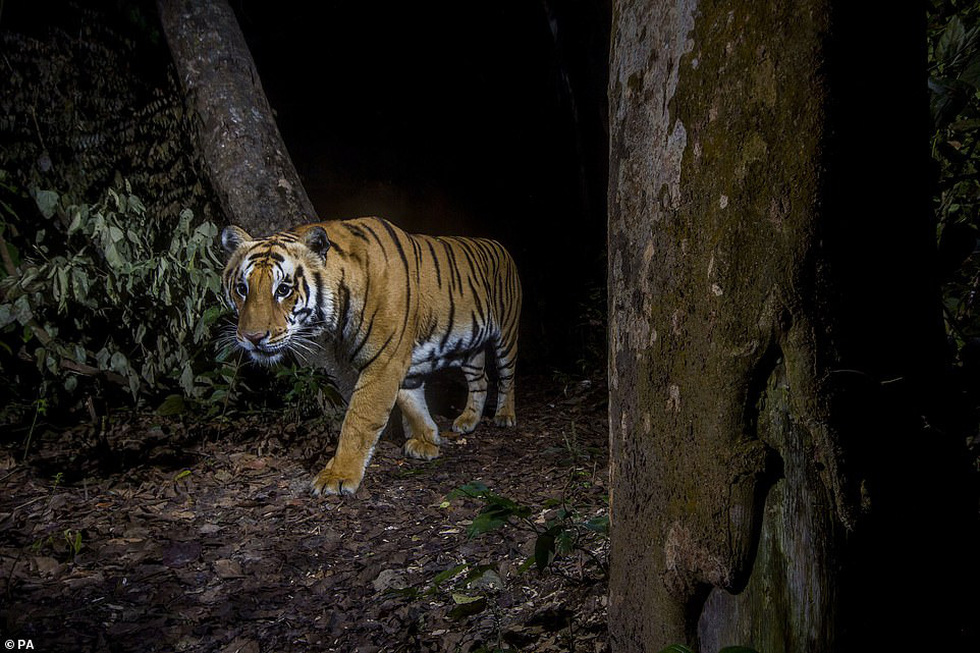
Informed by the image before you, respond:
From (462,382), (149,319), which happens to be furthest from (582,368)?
(149,319)

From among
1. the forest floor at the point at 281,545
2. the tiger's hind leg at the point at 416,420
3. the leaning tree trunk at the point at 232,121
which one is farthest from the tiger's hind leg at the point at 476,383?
the leaning tree trunk at the point at 232,121

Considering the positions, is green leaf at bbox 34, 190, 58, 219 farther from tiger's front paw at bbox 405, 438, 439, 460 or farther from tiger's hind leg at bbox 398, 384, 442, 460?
tiger's front paw at bbox 405, 438, 439, 460

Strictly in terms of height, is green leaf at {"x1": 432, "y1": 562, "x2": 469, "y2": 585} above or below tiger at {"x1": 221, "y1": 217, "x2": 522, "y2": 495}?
below

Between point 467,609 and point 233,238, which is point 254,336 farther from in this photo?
point 467,609

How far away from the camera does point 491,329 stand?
4934 mm

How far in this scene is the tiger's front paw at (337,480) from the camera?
3238 mm

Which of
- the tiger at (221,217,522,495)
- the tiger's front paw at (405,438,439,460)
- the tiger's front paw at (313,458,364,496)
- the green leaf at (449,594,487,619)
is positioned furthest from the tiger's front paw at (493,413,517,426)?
the green leaf at (449,594,487,619)

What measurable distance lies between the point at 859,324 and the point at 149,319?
4.09 m

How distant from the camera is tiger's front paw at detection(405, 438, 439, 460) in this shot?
3850mm

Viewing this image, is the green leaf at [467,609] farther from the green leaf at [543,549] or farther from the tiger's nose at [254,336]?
the tiger's nose at [254,336]

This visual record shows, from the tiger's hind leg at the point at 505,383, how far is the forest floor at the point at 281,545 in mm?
409

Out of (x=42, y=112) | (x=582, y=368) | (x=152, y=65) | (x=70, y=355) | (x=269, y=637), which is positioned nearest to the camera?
(x=269, y=637)

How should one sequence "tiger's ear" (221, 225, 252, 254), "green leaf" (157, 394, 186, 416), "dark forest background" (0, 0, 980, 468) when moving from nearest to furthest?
"tiger's ear" (221, 225, 252, 254) < "green leaf" (157, 394, 186, 416) < "dark forest background" (0, 0, 980, 468)

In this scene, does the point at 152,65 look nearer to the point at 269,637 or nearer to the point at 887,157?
A: the point at 269,637
